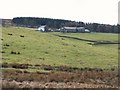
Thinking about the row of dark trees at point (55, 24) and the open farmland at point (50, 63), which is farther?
the row of dark trees at point (55, 24)

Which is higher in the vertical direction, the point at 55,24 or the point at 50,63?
the point at 50,63

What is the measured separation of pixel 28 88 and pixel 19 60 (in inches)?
742

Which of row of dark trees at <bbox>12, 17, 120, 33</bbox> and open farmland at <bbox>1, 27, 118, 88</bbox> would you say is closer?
open farmland at <bbox>1, 27, 118, 88</bbox>

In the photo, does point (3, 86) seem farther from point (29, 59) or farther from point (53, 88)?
point (29, 59)

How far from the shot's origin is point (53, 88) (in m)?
24.4

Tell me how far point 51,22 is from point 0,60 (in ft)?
483

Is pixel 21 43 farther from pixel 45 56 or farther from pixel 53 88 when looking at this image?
pixel 53 88

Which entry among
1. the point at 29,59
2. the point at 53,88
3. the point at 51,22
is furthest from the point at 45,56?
the point at 51,22

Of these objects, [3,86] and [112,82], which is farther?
[112,82]

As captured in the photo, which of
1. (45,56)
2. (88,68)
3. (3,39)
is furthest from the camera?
(3,39)

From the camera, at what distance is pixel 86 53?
5744 centimetres

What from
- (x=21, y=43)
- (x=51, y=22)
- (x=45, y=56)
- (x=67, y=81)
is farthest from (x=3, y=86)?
(x=51, y=22)

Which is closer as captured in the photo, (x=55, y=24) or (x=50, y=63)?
(x=50, y=63)

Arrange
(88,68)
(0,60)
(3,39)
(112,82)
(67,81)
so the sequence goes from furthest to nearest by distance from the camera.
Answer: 1. (3,39)
2. (88,68)
3. (0,60)
4. (112,82)
5. (67,81)
